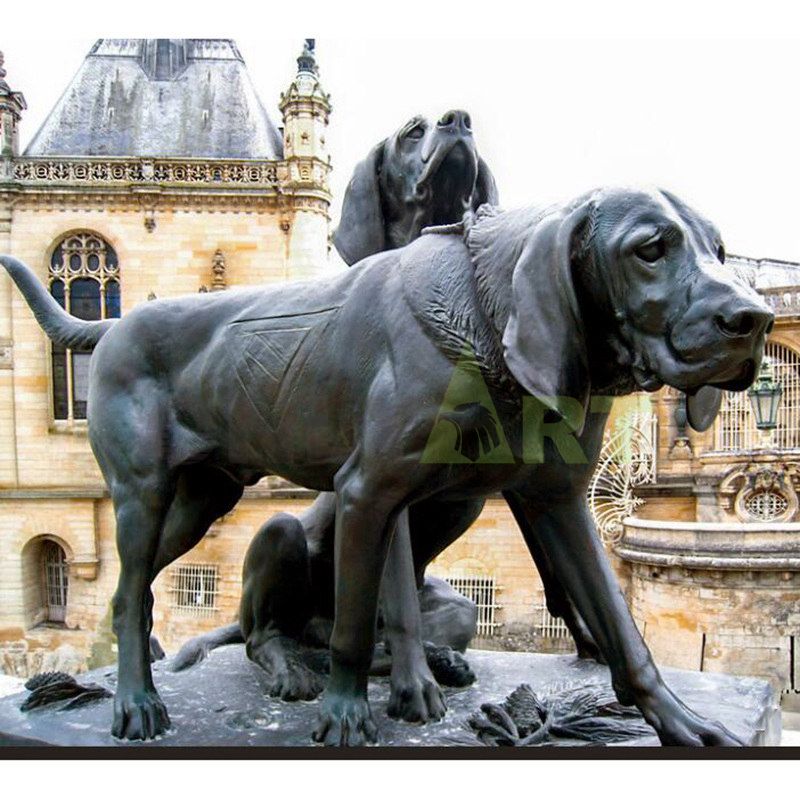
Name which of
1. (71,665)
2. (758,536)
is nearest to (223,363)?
(758,536)

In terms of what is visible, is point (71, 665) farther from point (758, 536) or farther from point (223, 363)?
point (223, 363)

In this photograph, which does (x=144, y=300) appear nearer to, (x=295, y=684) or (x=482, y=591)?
(x=482, y=591)

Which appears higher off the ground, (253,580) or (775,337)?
(775,337)

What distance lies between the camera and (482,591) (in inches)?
627

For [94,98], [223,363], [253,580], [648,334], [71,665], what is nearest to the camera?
[648,334]

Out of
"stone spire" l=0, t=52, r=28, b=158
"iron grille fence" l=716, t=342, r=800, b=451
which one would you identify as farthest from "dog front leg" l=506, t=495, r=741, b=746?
"stone spire" l=0, t=52, r=28, b=158

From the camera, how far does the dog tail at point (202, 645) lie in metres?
3.13

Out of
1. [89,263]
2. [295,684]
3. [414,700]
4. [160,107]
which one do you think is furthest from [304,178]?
[414,700]

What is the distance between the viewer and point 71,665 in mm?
17406

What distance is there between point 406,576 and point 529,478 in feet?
1.81

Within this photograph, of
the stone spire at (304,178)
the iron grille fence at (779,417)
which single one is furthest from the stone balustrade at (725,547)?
the stone spire at (304,178)

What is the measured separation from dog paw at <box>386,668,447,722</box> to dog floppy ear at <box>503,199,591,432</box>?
41.7 inches

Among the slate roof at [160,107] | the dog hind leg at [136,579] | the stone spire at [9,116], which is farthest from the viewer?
the slate roof at [160,107]

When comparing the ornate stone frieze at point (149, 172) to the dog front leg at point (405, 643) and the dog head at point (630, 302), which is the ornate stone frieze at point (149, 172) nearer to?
the dog front leg at point (405, 643)
